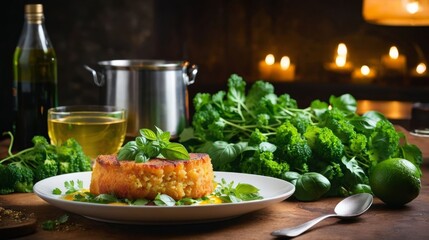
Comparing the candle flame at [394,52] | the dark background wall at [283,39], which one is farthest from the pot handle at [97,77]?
the candle flame at [394,52]

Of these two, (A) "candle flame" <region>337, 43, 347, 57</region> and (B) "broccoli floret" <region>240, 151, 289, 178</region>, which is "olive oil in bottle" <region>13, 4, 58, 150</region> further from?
(A) "candle flame" <region>337, 43, 347, 57</region>

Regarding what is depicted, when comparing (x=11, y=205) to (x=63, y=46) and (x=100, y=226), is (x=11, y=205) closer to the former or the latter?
(x=100, y=226)

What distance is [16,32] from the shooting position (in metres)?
3.90

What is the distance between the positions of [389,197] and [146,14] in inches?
121

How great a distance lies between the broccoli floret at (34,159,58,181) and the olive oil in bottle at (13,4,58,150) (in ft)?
1.27

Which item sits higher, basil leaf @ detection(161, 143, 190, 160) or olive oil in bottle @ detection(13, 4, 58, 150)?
olive oil in bottle @ detection(13, 4, 58, 150)

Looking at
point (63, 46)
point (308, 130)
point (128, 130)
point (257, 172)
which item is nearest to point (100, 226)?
point (257, 172)

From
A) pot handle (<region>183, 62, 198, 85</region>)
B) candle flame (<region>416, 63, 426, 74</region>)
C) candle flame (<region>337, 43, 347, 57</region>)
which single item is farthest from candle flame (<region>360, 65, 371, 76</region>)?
pot handle (<region>183, 62, 198, 85</region>)

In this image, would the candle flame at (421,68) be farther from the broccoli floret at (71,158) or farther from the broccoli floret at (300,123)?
the broccoli floret at (71,158)

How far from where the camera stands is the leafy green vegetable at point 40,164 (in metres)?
1.69

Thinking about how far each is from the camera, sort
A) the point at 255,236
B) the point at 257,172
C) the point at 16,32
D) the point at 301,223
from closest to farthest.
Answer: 1. the point at 255,236
2. the point at 301,223
3. the point at 257,172
4. the point at 16,32

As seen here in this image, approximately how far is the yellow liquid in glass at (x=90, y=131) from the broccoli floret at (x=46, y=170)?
7.9 inches

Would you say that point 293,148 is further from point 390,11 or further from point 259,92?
point 390,11

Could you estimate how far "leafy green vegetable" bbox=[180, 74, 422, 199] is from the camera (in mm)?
1697
